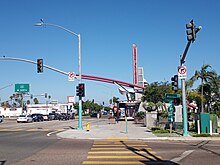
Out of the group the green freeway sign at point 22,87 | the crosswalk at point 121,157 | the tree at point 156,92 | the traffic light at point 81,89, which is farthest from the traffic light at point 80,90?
the green freeway sign at point 22,87

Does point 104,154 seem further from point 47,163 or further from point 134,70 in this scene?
point 134,70

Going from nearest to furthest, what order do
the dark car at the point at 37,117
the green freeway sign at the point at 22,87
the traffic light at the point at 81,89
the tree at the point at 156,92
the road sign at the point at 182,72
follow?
the road sign at the point at 182,72 → the traffic light at the point at 81,89 → the tree at the point at 156,92 → the dark car at the point at 37,117 → the green freeway sign at the point at 22,87

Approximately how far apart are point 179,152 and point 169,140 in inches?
248

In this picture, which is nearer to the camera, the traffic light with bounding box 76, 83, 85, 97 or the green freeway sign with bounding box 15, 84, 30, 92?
the traffic light with bounding box 76, 83, 85, 97

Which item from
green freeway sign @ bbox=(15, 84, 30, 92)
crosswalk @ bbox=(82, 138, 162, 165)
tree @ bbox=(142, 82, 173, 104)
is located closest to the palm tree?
tree @ bbox=(142, 82, 173, 104)

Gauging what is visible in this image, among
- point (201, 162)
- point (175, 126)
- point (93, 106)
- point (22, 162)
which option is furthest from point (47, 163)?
point (93, 106)

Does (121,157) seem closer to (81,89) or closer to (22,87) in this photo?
(81,89)

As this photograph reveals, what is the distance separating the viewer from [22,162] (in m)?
11.5

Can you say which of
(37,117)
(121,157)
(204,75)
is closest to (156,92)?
(204,75)

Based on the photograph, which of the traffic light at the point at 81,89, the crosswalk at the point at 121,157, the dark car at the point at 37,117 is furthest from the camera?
the dark car at the point at 37,117

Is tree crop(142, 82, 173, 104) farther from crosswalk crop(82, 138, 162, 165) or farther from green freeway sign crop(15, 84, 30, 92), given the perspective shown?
crosswalk crop(82, 138, 162, 165)

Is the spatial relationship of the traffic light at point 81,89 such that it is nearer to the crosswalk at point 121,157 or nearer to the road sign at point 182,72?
the road sign at point 182,72

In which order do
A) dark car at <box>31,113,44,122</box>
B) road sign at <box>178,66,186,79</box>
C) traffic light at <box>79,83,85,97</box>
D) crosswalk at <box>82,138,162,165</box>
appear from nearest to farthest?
1. crosswalk at <box>82,138,162,165</box>
2. road sign at <box>178,66,186,79</box>
3. traffic light at <box>79,83,85,97</box>
4. dark car at <box>31,113,44,122</box>

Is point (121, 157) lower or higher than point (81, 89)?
lower
